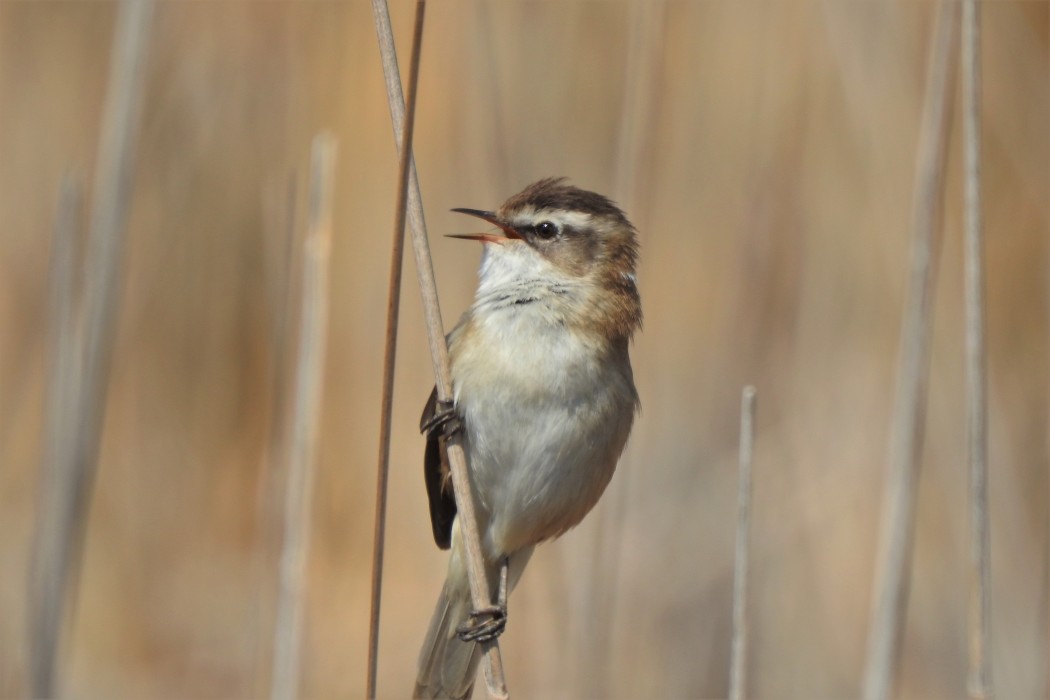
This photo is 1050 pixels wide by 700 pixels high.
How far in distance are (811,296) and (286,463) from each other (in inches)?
87.5

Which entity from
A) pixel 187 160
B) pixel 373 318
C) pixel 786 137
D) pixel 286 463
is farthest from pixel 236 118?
pixel 786 137

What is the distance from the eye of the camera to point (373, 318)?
507 cm

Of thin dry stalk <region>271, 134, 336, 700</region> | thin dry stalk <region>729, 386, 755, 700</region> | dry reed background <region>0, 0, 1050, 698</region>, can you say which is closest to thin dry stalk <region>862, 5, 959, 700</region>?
thin dry stalk <region>729, 386, 755, 700</region>

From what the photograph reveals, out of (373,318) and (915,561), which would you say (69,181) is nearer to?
(373,318)

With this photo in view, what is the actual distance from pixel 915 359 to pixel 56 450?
2.08 m

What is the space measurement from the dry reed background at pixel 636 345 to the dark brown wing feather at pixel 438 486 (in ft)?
2.33

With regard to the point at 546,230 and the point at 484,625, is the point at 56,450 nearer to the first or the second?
the point at 484,625

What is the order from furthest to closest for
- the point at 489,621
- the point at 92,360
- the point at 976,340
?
the point at 92,360 < the point at 976,340 < the point at 489,621

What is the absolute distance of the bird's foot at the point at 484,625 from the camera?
7.78 ft

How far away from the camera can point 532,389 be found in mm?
2873

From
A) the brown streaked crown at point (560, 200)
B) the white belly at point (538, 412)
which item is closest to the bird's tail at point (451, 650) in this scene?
the white belly at point (538, 412)

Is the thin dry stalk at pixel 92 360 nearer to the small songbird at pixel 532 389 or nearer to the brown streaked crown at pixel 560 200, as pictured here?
the small songbird at pixel 532 389

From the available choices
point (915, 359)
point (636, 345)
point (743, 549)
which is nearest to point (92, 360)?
point (743, 549)

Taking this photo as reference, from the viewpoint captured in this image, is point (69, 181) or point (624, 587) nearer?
point (69, 181)
